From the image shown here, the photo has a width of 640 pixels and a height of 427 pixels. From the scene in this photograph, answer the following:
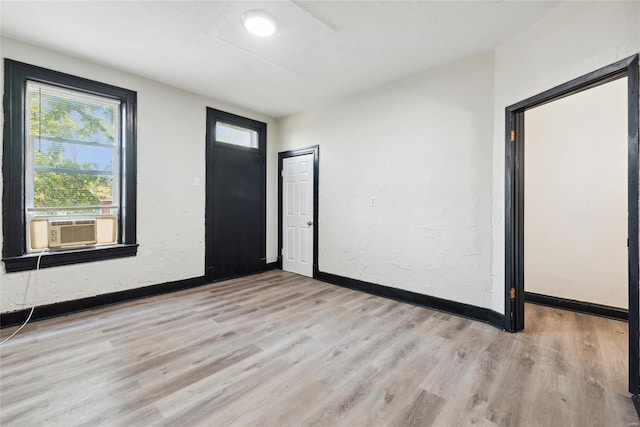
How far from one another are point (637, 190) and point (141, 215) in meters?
4.42

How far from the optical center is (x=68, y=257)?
2887mm

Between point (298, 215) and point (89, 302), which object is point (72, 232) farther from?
point (298, 215)

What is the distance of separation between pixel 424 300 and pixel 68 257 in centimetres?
390

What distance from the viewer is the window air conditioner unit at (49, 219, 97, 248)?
9.35 feet

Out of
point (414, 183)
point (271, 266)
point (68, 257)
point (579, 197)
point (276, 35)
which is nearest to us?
point (276, 35)

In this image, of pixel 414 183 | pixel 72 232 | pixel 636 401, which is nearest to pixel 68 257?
pixel 72 232

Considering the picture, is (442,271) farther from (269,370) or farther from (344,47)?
(344,47)

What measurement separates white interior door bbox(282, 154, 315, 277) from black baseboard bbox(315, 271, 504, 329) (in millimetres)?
586

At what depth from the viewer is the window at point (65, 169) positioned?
2605 mm

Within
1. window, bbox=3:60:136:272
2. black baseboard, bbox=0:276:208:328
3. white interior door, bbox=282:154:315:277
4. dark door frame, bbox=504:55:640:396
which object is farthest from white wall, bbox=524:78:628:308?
window, bbox=3:60:136:272

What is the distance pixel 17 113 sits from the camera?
8.54 feet

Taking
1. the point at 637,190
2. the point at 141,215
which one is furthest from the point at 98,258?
the point at 637,190

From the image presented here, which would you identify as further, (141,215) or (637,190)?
(141,215)

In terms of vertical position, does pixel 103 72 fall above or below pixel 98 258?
above
